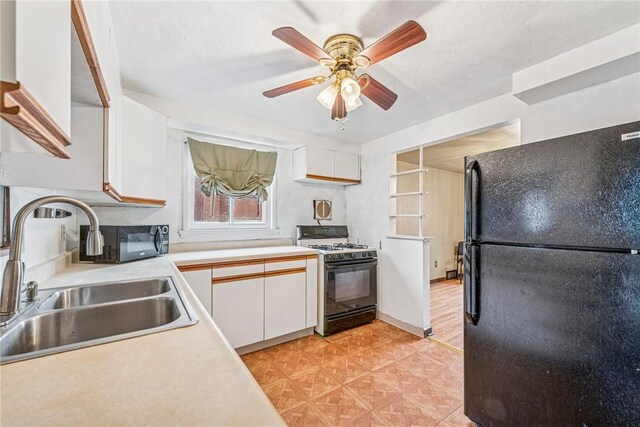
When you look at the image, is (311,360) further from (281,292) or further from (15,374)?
(15,374)

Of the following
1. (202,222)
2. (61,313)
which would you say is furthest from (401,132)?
(61,313)

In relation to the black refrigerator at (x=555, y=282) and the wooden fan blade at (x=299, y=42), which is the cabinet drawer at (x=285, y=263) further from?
the wooden fan blade at (x=299, y=42)

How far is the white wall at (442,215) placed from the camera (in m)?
5.27

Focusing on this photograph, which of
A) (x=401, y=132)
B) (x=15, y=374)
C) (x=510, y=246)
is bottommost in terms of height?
(x=15, y=374)

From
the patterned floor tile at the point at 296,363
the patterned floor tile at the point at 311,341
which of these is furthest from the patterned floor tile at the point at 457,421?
the patterned floor tile at the point at 311,341

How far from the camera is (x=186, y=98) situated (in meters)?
2.44

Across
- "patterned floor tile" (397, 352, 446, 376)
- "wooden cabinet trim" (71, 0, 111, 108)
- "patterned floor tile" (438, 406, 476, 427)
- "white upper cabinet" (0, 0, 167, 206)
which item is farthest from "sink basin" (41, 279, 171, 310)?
"patterned floor tile" (397, 352, 446, 376)

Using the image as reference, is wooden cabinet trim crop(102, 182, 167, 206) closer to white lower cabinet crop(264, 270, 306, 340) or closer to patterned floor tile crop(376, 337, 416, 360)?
white lower cabinet crop(264, 270, 306, 340)

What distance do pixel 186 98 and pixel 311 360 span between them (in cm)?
261

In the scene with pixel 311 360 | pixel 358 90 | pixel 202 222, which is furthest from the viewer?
pixel 202 222

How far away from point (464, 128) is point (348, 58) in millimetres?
1554

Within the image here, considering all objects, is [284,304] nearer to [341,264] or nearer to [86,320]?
[341,264]

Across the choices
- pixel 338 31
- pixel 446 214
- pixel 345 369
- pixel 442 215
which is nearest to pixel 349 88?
pixel 338 31

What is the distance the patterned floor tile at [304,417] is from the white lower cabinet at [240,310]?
866 mm
